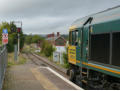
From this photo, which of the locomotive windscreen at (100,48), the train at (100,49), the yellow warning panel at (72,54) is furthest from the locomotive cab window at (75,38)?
the locomotive windscreen at (100,48)

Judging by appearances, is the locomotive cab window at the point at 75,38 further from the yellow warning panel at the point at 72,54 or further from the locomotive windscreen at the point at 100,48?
the locomotive windscreen at the point at 100,48

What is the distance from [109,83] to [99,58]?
0.94 meters

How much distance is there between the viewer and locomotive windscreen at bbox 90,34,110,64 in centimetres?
688

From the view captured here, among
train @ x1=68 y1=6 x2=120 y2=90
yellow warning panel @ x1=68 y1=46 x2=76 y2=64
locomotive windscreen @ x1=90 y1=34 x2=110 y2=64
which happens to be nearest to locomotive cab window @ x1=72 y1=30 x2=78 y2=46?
train @ x1=68 y1=6 x2=120 y2=90

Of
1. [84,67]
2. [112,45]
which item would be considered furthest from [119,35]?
[84,67]

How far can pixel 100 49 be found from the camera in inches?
287

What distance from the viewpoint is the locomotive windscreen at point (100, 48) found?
6875mm

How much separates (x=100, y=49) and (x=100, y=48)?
35 millimetres

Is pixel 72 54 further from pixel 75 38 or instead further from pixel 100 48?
pixel 100 48

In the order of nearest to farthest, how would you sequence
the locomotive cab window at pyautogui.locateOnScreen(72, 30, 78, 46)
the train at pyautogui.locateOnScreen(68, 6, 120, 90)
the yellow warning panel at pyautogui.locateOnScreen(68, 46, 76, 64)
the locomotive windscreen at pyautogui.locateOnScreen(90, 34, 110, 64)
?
the train at pyautogui.locateOnScreen(68, 6, 120, 90) → the locomotive windscreen at pyautogui.locateOnScreen(90, 34, 110, 64) → the locomotive cab window at pyautogui.locateOnScreen(72, 30, 78, 46) → the yellow warning panel at pyautogui.locateOnScreen(68, 46, 76, 64)

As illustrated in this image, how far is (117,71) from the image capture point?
6.09 metres

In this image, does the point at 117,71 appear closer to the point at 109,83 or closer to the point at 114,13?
the point at 109,83

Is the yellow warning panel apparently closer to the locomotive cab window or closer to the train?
the train

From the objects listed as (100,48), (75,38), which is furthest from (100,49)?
(75,38)
